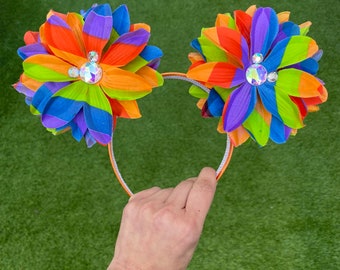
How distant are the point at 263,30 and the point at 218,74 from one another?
0.34 ft

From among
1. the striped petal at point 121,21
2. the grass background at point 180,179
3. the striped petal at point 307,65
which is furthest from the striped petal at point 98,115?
the grass background at point 180,179

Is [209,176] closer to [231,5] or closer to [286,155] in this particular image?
[286,155]

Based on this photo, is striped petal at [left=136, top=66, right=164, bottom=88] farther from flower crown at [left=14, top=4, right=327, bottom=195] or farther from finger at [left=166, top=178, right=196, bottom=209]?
finger at [left=166, top=178, right=196, bottom=209]

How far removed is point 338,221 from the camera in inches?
44.6

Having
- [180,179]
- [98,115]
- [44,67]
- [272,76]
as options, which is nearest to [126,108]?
[98,115]

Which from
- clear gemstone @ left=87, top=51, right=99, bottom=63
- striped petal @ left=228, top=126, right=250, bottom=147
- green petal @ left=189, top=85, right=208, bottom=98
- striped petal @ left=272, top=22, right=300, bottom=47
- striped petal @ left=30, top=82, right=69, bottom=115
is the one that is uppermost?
striped petal @ left=272, top=22, right=300, bottom=47

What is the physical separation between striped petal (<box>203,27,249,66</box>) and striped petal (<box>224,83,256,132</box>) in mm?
65

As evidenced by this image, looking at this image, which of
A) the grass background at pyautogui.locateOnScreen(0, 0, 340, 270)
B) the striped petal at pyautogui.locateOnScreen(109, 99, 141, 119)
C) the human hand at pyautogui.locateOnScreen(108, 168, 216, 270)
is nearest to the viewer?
the human hand at pyautogui.locateOnScreen(108, 168, 216, 270)

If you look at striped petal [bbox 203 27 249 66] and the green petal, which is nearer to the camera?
striped petal [bbox 203 27 249 66]

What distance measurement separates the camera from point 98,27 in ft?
2.16

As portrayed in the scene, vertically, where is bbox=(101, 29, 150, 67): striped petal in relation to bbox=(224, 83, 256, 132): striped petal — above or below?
above

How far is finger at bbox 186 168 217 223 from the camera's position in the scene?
62 cm

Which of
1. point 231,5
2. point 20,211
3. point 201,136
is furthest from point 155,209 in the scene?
point 231,5

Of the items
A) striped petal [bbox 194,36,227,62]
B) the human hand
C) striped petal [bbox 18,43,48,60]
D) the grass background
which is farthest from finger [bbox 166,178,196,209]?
the grass background
